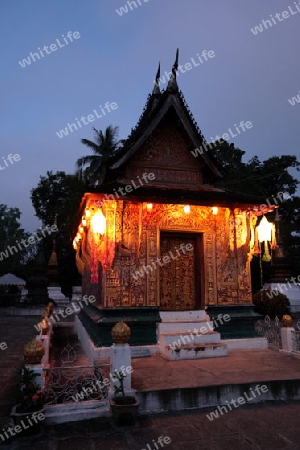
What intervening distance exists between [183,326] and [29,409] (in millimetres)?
5429

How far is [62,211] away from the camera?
3825 cm

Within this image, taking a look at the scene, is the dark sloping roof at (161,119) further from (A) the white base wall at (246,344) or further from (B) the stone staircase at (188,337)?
(A) the white base wall at (246,344)

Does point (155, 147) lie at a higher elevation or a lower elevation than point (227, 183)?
lower

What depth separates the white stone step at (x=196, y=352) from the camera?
8547 millimetres

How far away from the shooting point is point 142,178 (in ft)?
37.6

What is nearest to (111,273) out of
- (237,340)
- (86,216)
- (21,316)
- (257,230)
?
(86,216)

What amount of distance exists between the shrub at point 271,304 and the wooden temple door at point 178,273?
11748 mm

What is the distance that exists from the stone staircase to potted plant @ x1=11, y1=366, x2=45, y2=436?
13.1ft

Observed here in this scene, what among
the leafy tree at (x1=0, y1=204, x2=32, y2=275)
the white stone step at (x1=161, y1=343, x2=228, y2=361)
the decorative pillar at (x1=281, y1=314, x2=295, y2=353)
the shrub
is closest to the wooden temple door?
the white stone step at (x1=161, y1=343, x2=228, y2=361)

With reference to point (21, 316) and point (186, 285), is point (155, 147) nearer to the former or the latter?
point (186, 285)

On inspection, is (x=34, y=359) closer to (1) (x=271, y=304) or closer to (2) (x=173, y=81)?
(2) (x=173, y=81)

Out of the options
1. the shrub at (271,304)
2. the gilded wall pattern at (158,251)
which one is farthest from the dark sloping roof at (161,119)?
the shrub at (271,304)

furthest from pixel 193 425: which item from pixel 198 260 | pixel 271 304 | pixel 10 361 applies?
pixel 271 304

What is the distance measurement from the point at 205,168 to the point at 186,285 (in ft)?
14.6
